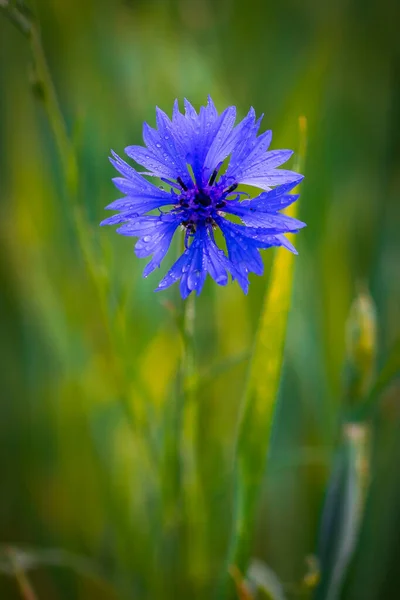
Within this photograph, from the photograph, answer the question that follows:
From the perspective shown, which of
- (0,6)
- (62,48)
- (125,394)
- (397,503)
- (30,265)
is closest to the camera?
(0,6)

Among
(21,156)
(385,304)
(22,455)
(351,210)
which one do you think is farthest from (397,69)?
(22,455)

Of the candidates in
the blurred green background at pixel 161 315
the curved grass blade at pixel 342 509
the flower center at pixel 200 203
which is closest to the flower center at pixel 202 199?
the flower center at pixel 200 203

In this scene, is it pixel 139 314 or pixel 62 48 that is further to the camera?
pixel 62 48

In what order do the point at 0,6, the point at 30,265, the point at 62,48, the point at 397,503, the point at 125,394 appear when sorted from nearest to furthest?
the point at 0,6
the point at 125,394
the point at 397,503
the point at 30,265
the point at 62,48

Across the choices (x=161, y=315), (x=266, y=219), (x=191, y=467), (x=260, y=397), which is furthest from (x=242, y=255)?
(x=161, y=315)

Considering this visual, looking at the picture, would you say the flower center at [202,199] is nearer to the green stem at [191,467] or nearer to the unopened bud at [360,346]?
the green stem at [191,467]

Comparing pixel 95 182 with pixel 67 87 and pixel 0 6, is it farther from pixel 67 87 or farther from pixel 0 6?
pixel 0 6

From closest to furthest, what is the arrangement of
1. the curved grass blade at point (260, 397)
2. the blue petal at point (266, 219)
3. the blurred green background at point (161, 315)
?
the blue petal at point (266, 219) < the curved grass blade at point (260, 397) < the blurred green background at point (161, 315)
